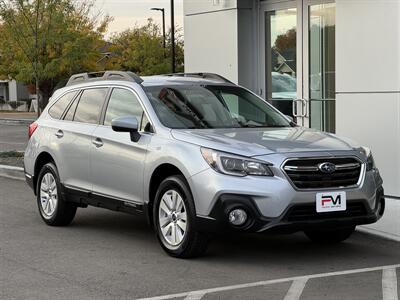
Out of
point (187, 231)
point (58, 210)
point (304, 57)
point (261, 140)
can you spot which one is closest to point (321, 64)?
point (304, 57)

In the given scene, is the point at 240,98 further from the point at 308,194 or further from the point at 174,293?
the point at 174,293

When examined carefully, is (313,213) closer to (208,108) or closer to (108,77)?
(208,108)

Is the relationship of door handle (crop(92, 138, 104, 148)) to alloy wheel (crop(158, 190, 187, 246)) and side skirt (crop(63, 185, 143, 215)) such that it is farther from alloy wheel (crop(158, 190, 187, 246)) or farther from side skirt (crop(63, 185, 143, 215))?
alloy wheel (crop(158, 190, 187, 246))

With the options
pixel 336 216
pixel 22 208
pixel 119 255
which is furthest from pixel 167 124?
pixel 22 208

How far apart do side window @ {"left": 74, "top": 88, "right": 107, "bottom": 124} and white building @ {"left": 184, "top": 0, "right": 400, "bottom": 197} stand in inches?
158

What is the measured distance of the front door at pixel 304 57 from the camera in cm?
1138

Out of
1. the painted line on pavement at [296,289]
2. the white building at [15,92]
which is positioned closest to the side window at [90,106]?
the painted line on pavement at [296,289]

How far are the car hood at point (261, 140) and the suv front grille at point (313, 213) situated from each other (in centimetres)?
52

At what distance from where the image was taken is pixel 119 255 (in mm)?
6887

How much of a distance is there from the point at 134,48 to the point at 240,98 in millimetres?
36950

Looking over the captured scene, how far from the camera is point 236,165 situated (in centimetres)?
607

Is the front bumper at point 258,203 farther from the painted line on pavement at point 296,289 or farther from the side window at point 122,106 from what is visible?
the side window at point 122,106

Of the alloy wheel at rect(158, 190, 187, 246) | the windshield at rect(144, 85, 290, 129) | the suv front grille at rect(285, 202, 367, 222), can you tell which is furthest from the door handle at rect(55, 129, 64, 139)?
the suv front grille at rect(285, 202, 367, 222)

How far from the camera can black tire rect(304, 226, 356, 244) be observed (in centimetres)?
726
